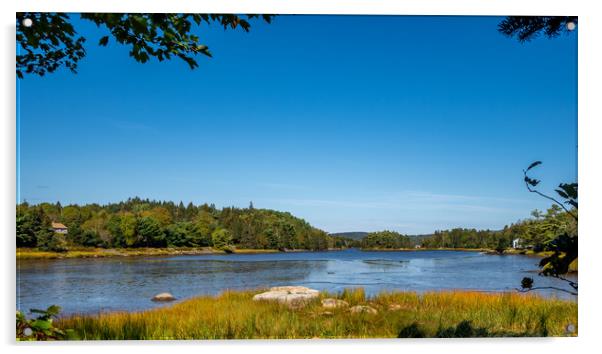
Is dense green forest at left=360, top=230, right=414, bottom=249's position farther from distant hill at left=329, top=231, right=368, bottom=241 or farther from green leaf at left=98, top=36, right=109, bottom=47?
green leaf at left=98, top=36, right=109, bottom=47

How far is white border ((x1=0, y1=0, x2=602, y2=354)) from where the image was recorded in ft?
12.0

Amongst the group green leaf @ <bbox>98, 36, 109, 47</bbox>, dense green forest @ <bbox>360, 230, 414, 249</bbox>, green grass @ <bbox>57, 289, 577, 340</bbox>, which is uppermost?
green leaf @ <bbox>98, 36, 109, 47</bbox>

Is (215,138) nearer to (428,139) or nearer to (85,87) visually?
(85,87)

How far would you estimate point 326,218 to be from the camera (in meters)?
4.04

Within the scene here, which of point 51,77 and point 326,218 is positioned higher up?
point 51,77

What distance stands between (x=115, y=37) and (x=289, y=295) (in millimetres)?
2372

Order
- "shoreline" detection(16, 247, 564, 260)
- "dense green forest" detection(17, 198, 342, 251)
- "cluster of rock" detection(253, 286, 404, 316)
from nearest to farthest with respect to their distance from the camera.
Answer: "shoreline" detection(16, 247, 564, 260), "dense green forest" detection(17, 198, 342, 251), "cluster of rock" detection(253, 286, 404, 316)

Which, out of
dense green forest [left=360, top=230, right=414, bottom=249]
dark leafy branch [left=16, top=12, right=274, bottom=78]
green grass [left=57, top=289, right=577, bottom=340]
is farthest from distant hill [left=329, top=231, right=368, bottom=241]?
dark leafy branch [left=16, top=12, right=274, bottom=78]

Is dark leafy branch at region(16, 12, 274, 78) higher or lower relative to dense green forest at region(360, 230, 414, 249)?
higher

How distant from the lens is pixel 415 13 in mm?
3895

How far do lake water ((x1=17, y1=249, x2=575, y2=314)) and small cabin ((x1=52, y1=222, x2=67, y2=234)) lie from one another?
0.73ft

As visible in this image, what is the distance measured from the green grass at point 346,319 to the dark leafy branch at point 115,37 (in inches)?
74.9
